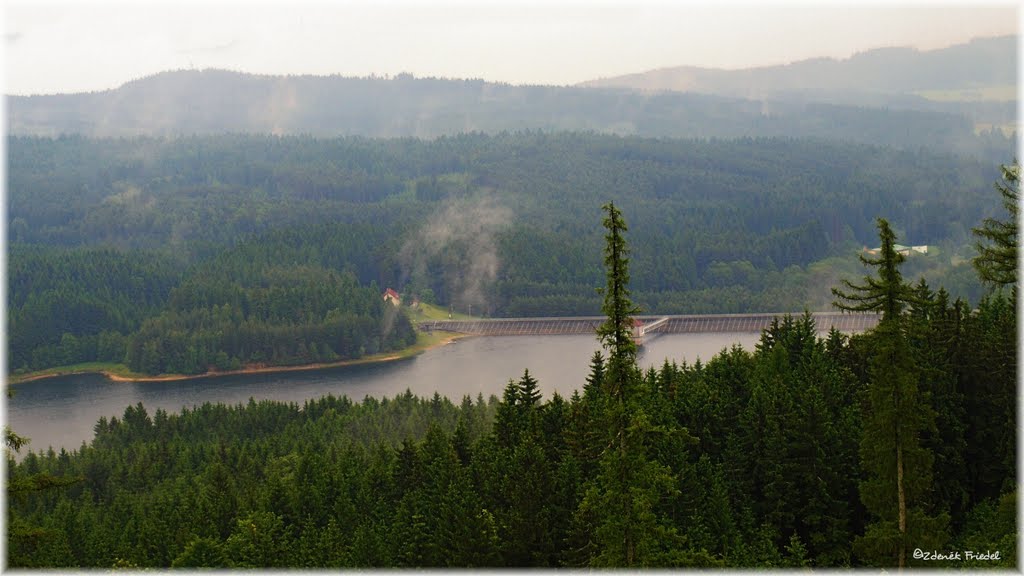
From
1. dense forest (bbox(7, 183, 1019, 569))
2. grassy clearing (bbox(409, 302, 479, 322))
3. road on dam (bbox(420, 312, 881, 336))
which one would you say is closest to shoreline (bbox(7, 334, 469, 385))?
road on dam (bbox(420, 312, 881, 336))

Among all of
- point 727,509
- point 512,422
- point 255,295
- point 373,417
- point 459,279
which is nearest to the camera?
point 727,509

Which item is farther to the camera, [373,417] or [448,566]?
[373,417]

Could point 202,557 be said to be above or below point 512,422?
below

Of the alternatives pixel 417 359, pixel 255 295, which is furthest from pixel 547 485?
pixel 255 295

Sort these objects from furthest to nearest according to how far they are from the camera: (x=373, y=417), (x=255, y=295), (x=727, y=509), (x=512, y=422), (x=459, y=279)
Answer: (x=459, y=279) → (x=255, y=295) → (x=373, y=417) → (x=512, y=422) → (x=727, y=509)

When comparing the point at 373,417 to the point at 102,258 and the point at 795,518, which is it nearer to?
the point at 795,518

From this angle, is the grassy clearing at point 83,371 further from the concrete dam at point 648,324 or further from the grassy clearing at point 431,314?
the grassy clearing at point 431,314

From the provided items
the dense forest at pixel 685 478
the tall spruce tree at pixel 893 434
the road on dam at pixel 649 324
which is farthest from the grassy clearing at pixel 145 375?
the tall spruce tree at pixel 893 434
